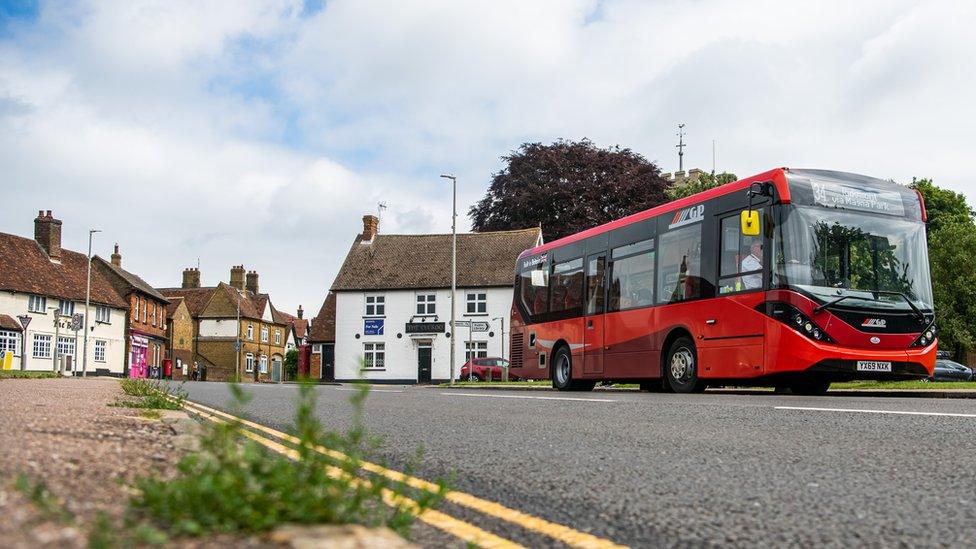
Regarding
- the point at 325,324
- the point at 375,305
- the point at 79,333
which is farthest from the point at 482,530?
the point at 79,333

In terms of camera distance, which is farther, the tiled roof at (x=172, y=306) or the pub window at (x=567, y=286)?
the tiled roof at (x=172, y=306)

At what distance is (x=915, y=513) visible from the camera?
370 centimetres

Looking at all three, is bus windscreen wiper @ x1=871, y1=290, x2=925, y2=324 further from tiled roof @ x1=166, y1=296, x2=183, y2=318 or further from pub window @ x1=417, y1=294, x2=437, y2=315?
tiled roof @ x1=166, y1=296, x2=183, y2=318

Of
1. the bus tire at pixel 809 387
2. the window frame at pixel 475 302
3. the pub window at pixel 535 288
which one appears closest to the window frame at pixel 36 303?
the window frame at pixel 475 302

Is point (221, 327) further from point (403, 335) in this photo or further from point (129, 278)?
point (403, 335)

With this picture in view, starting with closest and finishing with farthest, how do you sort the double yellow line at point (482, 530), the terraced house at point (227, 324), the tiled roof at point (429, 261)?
the double yellow line at point (482, 530) < the tiled roof at point (429, 261) < the terraced house at point (227, 324)

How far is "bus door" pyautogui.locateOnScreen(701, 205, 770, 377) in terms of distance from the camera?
13.8 meters

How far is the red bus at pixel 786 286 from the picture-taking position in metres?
13.4

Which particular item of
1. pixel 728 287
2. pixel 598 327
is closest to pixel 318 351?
pixel 598 327

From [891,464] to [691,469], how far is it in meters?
1.17

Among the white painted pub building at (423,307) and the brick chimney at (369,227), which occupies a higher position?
the brick chimney at (369,227)

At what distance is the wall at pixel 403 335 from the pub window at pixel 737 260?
36238 millimetres

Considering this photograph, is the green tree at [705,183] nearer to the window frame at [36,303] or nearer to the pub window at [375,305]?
the pub window at [375,305]

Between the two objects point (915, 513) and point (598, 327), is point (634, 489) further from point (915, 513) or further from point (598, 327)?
point (598, 327)
